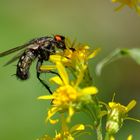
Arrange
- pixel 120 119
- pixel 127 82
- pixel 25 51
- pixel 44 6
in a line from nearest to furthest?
pixel 120 119
pixel 25 51
pixel 127 82
pixel 44 6

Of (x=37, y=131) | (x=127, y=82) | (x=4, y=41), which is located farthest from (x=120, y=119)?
(x=127, y=82)

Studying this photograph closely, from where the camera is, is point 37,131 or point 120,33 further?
point 120,33

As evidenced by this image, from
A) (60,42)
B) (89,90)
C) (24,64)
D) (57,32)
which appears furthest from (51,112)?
(57,32)

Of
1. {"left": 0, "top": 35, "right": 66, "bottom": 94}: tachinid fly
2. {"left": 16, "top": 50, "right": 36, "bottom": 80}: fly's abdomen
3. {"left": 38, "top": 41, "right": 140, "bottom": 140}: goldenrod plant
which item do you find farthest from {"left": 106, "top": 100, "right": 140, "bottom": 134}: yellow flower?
{"left": 16, "top": 50, "right": 36, "bottom": 80}: fly's abdomen

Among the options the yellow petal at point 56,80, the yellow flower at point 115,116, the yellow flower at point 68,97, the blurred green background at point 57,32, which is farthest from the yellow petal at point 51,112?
the blurred green background at point 57,32

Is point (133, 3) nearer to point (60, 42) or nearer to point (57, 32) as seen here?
point (60, 42)

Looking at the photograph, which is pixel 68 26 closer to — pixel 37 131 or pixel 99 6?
pixel 99 6

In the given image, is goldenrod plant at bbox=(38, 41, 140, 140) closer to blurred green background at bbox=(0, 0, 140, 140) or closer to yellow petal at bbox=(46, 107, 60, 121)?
yellow petal at bbox=(46, 107, 60, 121)

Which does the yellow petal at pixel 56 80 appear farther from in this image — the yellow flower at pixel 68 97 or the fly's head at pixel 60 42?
the fly's head at pixel 60 42
